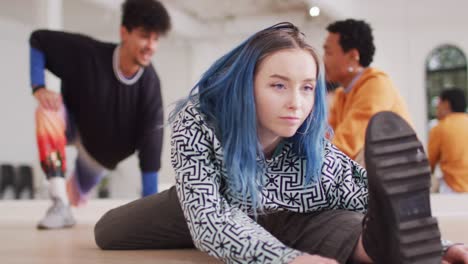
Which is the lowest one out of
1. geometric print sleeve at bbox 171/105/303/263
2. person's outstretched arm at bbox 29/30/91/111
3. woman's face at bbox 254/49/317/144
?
geometric print sleeve at bbox 171/105/303/263

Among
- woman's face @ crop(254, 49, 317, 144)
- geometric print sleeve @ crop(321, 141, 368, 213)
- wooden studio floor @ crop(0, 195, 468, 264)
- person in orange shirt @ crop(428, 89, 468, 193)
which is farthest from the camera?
person in orange shirt @ crop(428, 89, 468, 193)

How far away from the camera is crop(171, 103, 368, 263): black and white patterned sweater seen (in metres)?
0.99

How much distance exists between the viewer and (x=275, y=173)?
1.20 meters

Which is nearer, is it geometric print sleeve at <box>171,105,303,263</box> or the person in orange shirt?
geometric print sleeve at <box>171,105,303,263</box>

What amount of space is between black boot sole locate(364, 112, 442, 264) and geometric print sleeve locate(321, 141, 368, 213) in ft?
0.88

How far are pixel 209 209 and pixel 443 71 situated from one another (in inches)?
276

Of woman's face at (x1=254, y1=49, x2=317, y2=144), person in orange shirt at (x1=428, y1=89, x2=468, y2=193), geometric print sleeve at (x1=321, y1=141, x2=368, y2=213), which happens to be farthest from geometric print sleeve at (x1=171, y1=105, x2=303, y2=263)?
person in orange shirt at (x1=428, y1=89, x2=468, y2=193)

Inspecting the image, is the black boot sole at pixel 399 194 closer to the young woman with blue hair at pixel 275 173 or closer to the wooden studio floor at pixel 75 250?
the young woman with blue hair at pixel 275 173

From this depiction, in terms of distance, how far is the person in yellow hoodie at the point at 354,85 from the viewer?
245cm

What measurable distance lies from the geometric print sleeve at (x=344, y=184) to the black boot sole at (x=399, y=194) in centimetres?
27

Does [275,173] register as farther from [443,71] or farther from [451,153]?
[443,71]

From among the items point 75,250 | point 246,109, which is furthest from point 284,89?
point 75,250

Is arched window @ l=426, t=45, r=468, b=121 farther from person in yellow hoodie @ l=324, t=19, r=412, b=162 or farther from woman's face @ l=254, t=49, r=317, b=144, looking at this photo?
woman's face @ l=254, t=49, r=317, b=144

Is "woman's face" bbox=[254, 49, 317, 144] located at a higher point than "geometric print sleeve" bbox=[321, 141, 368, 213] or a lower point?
higher
